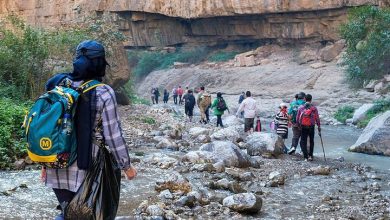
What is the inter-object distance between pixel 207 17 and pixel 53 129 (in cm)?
3722

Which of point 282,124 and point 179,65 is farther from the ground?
point 282,124

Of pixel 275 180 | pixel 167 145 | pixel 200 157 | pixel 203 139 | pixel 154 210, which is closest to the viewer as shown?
pixel 154 210

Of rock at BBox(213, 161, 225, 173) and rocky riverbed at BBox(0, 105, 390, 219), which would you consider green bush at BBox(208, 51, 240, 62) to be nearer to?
rocky riverbed at BBox(0, 105, 390, 219)

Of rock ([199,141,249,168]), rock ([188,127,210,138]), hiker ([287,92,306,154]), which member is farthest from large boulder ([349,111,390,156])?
rock ([199,141,249,168])

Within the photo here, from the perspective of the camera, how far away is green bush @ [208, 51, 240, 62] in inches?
1602

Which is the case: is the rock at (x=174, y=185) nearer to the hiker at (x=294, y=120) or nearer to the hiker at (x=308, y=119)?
the hiker at (x=308, y=119)

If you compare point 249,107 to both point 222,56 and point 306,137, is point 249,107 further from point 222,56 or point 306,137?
point 222,56

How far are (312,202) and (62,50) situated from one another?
979 cm

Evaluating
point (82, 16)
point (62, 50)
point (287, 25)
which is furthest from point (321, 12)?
point (62, 50)

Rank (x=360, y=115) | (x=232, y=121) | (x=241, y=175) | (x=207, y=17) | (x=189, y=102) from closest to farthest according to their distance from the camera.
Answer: (x=241, y=175), (x=189, y=102), (x=232, y=121), (x=360, y=115), (x=207, y=17)

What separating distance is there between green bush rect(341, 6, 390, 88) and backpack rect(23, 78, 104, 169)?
72.8 feet

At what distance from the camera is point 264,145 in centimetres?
1151

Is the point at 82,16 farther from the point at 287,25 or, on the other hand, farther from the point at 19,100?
the point at 287,25

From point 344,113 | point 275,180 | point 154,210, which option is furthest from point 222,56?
point 154,210
